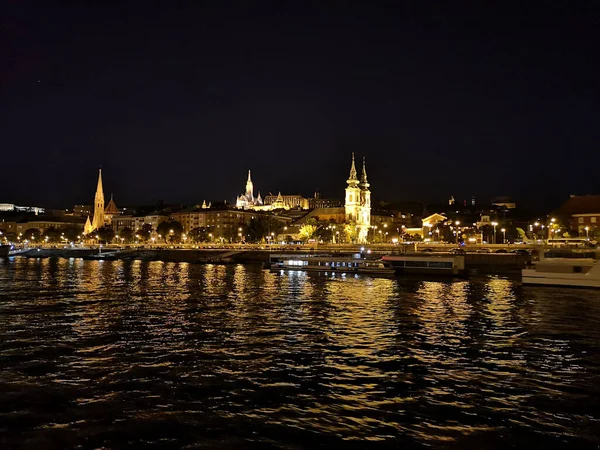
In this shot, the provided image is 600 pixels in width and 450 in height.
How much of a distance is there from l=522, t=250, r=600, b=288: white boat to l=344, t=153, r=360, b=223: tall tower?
12591 centimetres

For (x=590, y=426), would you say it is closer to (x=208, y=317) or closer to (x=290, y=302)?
(x=208, y=317)

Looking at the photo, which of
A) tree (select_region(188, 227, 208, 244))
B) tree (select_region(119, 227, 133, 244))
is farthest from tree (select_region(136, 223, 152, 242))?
tree (select_region(188, 227, 208, 244))

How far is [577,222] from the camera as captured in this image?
4365 inches

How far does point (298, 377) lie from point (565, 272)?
40.4m

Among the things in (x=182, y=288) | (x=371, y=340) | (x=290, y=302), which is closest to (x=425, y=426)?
(x=371, y=340)

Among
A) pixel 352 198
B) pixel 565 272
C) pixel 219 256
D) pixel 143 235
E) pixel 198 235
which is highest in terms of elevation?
pixel 352 198

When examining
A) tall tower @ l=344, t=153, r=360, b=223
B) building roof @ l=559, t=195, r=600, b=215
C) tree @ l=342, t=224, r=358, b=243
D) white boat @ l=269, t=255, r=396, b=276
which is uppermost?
tall tower @ l=344, t=153, r=360, b=223

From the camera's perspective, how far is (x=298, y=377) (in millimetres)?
16406

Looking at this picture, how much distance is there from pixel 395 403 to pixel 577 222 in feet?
370

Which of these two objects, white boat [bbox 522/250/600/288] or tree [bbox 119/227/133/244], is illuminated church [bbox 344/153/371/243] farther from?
white boat [bbox 522/250/600/288]

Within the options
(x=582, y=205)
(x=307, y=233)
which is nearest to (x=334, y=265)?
(x=582, y=205)

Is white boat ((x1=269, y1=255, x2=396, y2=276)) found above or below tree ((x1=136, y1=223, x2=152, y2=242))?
below

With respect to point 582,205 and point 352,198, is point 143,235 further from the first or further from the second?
point 582,205

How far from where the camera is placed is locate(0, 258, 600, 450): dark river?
11812mm
